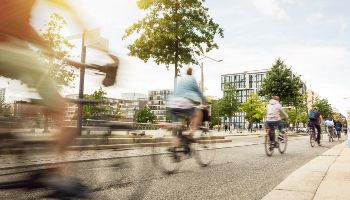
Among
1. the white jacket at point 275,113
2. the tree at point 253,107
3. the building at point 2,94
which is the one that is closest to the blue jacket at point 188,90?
the white jacket at point 275,113

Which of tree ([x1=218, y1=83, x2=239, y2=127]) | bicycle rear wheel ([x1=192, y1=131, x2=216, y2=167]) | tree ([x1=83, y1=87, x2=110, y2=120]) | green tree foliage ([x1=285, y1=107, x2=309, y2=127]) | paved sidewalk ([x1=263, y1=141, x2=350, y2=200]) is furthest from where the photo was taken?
tree ([x1=218, y1=83, x2=239, y2=127])

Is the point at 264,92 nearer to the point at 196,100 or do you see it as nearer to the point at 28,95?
the point at 196,100

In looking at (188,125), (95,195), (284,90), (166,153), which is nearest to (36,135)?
Result: (95,195)

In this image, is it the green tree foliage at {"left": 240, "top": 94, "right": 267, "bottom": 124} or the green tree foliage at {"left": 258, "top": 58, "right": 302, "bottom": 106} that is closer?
the green tree foliage at {"left": 258, "top": 58, "right": 302, "bottom": 106}

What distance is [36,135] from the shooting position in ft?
7.50

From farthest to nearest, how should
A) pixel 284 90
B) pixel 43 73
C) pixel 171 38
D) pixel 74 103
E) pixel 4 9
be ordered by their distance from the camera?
1. pixel 284 90
2. pixel 171 38
3. pixel 74 103
4. pixel 43 73
5. pixel 4 9

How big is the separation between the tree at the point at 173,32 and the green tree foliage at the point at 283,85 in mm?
23164

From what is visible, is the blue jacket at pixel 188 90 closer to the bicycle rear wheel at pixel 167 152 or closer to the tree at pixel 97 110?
the bicycle rear wheel at pixel 167 152

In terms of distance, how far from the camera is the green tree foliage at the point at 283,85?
42.0 metres

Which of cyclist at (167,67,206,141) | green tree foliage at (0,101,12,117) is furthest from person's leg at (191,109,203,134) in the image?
green tree foliage at (0,101,12,117)

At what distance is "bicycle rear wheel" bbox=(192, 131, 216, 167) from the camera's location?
6742mm

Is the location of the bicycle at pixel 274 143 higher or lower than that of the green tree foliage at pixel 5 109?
lower

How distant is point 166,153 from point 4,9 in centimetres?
458

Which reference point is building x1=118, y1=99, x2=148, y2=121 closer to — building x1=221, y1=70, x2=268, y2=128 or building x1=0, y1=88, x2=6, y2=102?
building x1=0, y1=88, x2=6, y2=102
